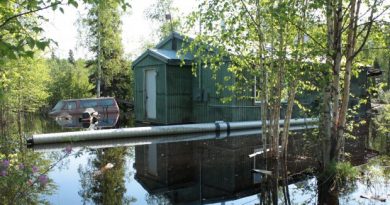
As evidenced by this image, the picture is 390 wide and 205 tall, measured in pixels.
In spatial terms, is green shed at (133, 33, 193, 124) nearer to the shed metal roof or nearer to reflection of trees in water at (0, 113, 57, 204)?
the shed metal roof

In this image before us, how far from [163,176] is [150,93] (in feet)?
34.9

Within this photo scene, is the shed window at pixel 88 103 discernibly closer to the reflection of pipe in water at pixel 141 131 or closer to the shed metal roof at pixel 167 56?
the shed metal roof at pixel 167 56

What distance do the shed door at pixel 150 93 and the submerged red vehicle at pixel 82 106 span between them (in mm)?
5669

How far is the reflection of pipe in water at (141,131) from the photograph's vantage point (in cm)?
1094

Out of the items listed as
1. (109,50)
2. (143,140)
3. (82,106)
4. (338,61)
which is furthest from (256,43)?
(109,50)

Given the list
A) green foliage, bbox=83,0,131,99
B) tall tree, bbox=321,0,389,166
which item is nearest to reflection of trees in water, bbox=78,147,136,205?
tall tree, bbox=321,0,389,166

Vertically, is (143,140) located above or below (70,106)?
below

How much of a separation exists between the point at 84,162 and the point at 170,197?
349 cm

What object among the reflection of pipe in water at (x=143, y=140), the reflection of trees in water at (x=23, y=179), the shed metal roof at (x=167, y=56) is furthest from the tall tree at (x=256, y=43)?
the shed metal roof at (x=167, y=56)

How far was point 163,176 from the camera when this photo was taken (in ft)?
25.5

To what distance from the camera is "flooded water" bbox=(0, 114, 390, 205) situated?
232 inches

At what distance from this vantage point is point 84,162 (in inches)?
354

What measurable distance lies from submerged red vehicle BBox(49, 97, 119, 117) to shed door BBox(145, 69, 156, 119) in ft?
18.6

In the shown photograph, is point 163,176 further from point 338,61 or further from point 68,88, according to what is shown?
point 68,88
